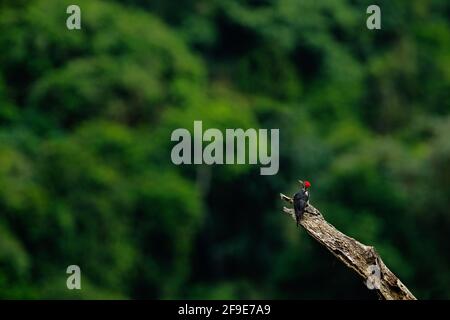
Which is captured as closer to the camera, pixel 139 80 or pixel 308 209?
pixel 308 209

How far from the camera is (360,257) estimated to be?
12969 millimetres

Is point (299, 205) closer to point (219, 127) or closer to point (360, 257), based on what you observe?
point (360, 257)

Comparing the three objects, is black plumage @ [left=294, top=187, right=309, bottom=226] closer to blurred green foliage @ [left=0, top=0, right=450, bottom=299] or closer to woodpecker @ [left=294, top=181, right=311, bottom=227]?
woodpecker @ [left=294, top=181, right=311, bottom=227]

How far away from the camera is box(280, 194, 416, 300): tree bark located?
12750 millimetres

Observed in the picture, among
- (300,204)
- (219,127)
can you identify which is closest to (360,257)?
(300,204)

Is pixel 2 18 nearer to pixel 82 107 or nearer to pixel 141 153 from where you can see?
pixel 82 107

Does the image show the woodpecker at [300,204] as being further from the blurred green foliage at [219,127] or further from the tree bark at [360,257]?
the blurred green foliage at [219,127]

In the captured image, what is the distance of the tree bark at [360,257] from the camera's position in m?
12.8

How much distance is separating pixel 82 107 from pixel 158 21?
1046 cm

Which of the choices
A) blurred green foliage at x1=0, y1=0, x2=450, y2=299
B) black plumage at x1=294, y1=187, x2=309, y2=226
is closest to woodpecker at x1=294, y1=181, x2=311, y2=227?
black plumage at x1=294, y1=187, x2=309, y2=226

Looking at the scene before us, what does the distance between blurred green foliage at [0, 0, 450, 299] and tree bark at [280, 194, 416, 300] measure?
22977 mm

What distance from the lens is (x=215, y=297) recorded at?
1699 inches

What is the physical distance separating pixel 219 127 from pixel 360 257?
36.0 metres

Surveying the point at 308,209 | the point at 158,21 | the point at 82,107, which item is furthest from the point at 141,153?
the point at 308,209
